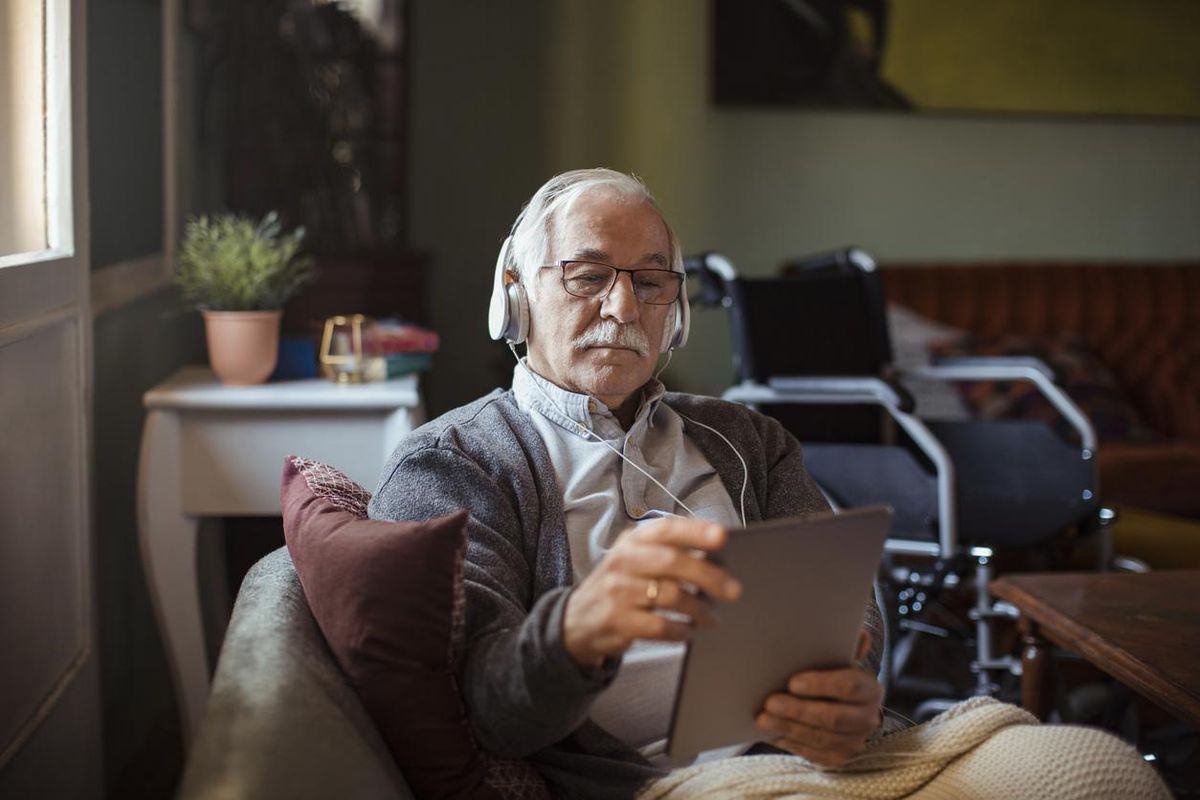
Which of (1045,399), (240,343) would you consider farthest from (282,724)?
(1045,399)

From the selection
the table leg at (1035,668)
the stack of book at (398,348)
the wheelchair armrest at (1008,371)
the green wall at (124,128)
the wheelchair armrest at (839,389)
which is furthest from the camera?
the wheelchair armrest at (1008,371)

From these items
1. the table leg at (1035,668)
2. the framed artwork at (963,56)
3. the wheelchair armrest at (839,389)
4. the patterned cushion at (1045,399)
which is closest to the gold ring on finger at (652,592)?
the table leg at (1035,668)

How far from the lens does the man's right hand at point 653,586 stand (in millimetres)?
1016

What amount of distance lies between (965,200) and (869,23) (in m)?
0.69

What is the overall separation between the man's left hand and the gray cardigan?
16 centimetres

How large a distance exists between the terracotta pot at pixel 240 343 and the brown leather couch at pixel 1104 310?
2322mm

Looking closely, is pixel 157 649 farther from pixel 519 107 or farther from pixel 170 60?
pixel 519 107

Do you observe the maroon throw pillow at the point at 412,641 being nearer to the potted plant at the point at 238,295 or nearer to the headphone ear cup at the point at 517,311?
the headphone ear cup at the point at 517,311

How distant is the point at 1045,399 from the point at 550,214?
8.80 feet

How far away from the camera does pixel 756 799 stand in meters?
1.20

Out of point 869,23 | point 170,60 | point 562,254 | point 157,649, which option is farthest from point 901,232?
point 562,254

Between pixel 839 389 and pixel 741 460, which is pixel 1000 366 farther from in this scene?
pixel 741 460

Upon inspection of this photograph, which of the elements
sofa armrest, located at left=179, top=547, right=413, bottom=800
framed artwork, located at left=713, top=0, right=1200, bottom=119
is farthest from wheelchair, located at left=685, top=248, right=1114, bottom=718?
sofa armrest, located at left=179, top=547, right=413, bottom=800

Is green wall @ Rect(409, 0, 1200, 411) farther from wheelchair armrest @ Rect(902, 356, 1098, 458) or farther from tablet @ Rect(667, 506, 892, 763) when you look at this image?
tablet @ Rect(667, 506, 892, 763)
